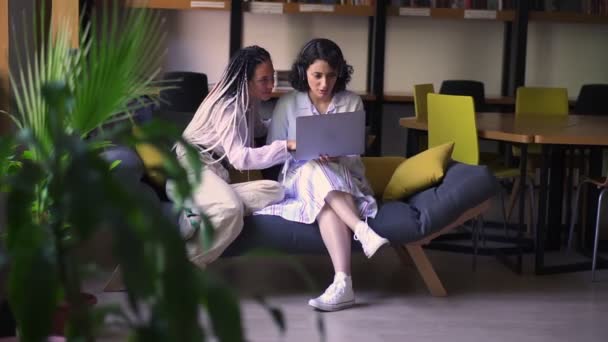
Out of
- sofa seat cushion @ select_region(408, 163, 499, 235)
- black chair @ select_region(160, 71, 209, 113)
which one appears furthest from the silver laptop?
black chair @ select_region(160, 71, 209, 113)

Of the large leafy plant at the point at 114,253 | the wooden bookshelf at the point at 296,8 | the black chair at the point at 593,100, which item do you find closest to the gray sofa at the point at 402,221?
the large leafy plant at the point at 114,253

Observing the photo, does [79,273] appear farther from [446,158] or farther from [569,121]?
[569,121]

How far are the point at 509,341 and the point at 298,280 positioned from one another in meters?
Result: 1.09

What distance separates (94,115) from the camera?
2174 mm

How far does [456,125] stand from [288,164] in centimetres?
102

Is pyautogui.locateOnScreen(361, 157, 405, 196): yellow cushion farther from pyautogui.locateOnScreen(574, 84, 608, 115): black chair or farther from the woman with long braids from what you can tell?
pyautogui.locateOnScreen(574, 84, 608, 115): black chair

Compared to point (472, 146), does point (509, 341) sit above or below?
below

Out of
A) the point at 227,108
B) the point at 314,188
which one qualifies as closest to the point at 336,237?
the point at 314,188

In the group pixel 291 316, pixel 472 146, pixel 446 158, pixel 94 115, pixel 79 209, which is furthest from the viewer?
pixel 472 146

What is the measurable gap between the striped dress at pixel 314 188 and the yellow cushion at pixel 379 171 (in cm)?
27

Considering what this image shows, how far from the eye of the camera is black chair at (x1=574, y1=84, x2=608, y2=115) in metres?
6.27

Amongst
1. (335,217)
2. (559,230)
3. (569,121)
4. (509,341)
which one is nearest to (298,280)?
(335,217)

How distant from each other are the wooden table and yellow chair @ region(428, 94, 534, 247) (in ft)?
→ 0.23

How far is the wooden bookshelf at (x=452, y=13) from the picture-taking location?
6.89 meters
